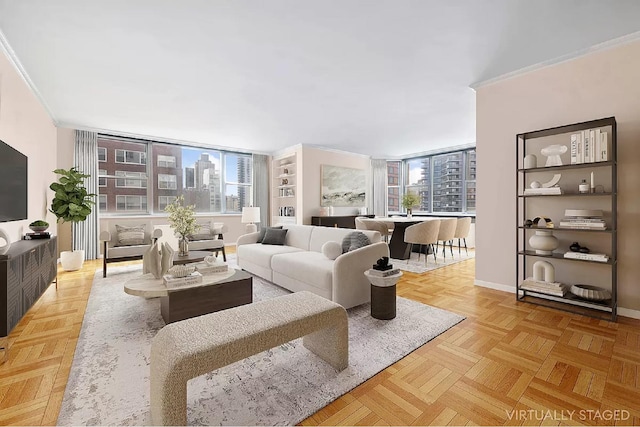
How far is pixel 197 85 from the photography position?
363 cm

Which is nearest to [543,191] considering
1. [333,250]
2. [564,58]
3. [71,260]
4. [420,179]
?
[564,58]

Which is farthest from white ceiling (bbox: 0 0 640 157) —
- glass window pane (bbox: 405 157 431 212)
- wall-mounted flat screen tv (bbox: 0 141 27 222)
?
glass window pane (bbox: 405 157 431 212)

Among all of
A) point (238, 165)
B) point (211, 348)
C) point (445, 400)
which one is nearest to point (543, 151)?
point (445, 400)

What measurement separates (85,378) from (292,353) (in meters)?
1.26

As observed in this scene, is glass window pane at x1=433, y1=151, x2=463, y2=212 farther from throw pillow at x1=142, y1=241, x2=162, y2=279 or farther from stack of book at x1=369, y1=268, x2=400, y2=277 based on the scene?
throw pillow at x1=142, y1=241, x2=162, y2=279

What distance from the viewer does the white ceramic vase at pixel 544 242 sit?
9.57ft

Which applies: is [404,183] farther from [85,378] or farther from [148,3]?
[85,378]

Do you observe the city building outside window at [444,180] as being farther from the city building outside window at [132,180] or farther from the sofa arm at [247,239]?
the city building outside window at [132,180]

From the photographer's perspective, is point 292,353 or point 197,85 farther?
point 197,85

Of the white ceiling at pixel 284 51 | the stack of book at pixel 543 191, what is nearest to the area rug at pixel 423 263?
the stack of book at pixel 543 191

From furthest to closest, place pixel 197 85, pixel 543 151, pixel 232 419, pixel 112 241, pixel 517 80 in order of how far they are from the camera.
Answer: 1. pixel 112 241
2. pixel 197 85
3. pixel 517 80
4. pixel 543 151
5. pixel 232 419

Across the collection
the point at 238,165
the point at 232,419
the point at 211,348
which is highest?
the point at 238,165

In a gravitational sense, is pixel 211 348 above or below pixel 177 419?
above

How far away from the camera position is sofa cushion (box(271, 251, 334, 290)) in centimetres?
282
